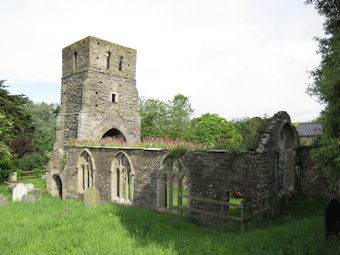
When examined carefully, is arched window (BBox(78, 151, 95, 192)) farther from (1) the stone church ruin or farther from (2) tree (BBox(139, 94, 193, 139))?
(2) tree (BBox(139, 94, 193, 139))

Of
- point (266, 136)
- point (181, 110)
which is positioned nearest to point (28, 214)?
point (266, 136)

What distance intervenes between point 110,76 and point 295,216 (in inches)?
583

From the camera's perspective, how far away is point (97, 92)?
58.0 ft

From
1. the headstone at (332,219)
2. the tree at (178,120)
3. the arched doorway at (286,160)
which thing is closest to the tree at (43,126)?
the tree at (178,120)

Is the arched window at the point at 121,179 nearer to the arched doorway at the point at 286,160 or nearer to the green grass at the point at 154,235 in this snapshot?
the green grass at the point at 154,235

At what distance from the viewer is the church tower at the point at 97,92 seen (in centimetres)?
→ 1720

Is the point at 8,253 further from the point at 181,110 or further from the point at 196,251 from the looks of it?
the point at 181,110

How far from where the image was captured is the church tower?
56.4 feet

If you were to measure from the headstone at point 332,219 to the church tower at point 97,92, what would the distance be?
1449 cm

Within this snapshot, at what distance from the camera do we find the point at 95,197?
1159 cm

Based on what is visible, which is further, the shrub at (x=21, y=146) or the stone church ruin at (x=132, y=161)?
the shrub at (x=21, y=146)

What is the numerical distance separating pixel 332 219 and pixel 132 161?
8.62 meters

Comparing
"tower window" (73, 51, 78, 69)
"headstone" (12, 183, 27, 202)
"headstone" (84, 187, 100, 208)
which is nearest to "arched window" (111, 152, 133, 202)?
"headstone" (84, 187, 100, 208)

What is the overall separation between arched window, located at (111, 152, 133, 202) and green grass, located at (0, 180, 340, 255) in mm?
2933
